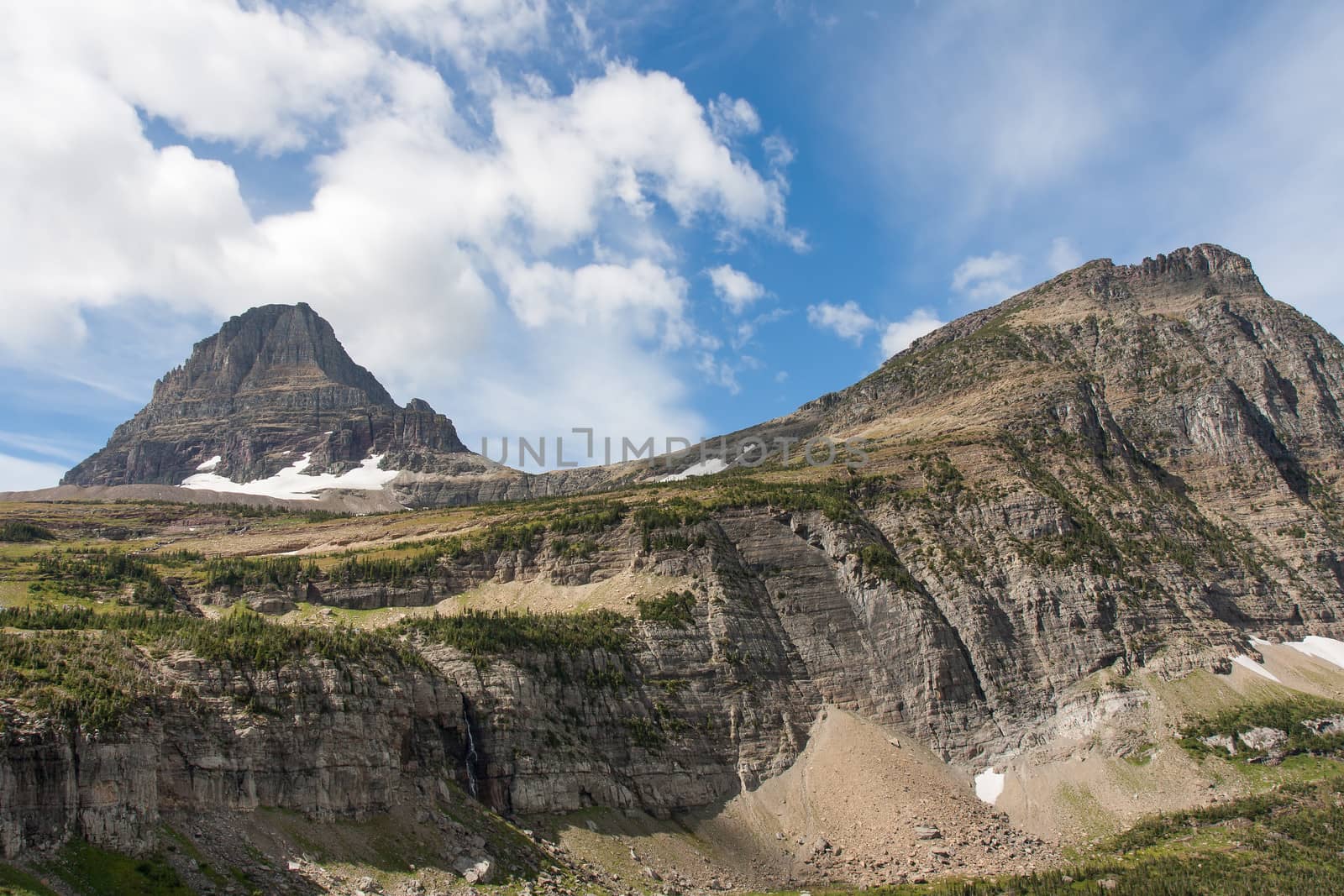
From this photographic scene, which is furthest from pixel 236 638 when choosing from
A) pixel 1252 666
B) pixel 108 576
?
pixel 1252 666

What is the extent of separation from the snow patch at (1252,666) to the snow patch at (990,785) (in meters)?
38.0

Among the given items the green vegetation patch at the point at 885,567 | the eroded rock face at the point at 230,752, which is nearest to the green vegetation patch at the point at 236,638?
the eroded rock face at the point at 230,752

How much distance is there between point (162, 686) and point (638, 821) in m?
46.0

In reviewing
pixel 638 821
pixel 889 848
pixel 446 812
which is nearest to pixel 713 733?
pixel 638 821

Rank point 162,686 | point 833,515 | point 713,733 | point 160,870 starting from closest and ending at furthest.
Result: point 160,870, point 162,686, point 713,733, point 833,515

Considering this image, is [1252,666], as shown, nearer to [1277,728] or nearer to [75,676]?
[1277,728]

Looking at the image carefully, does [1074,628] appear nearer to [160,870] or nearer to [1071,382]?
[1071,382]

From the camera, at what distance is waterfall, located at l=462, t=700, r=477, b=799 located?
85062 mm

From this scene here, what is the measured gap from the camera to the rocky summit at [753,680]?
66125 millimetres

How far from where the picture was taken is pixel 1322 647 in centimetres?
13500

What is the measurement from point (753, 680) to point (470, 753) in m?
37.6

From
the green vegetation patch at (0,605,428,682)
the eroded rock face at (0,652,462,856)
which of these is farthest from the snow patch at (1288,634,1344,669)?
the green vegetation patch at (0,605,428,682)

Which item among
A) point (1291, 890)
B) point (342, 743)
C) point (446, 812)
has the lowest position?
point (1291, 890)

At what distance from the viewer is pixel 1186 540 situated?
146375 mm
